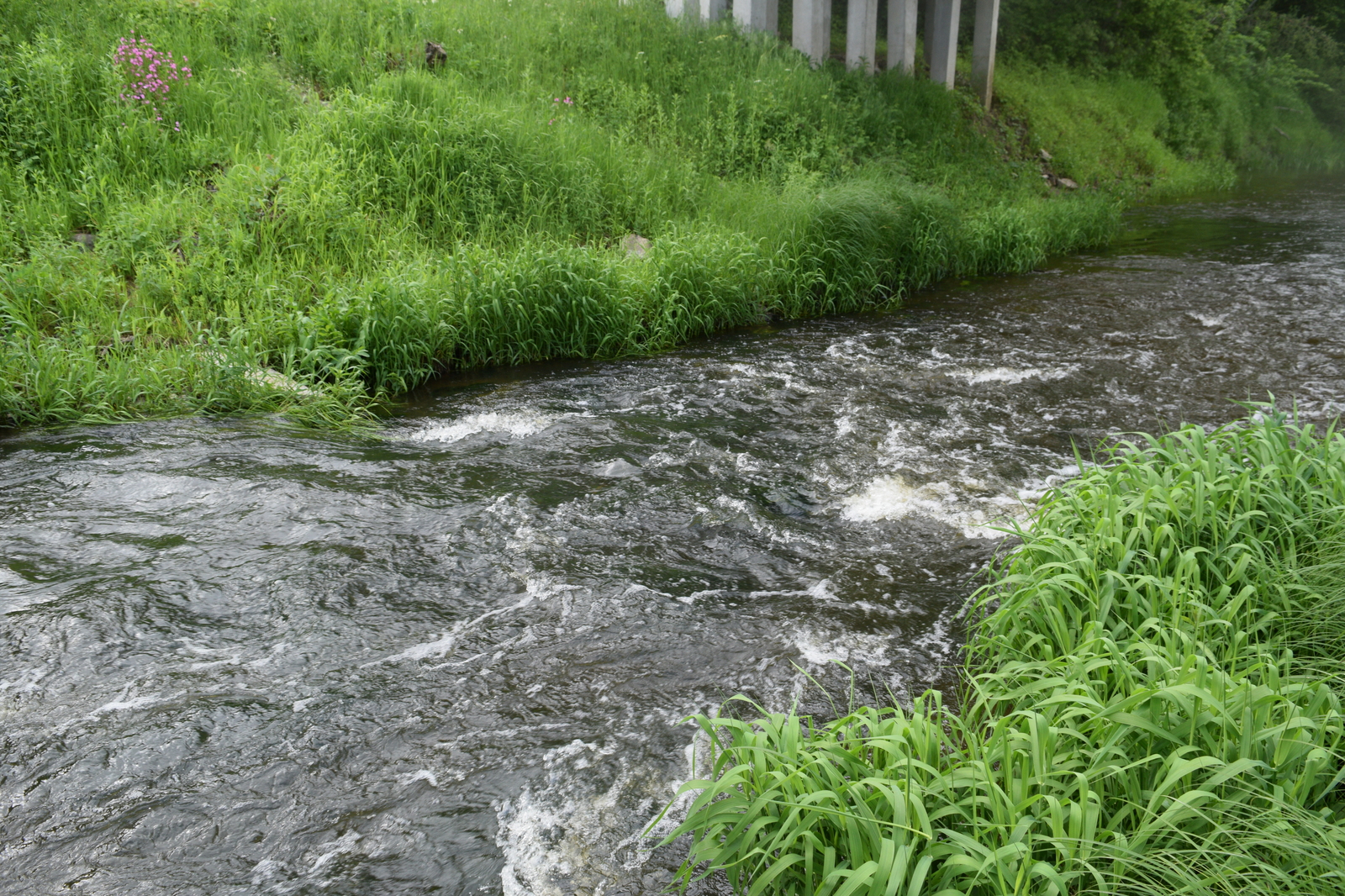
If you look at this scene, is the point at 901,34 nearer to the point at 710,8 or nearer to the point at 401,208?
the point at 710,8

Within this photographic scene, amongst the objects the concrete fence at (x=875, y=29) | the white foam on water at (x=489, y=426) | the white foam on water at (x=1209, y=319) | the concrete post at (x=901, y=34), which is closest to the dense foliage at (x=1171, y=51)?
the concrete fence at (x=875, y=29)

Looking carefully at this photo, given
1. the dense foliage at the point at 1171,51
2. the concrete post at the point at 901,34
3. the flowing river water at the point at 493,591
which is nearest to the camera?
the flowing river water at the point at 493,591

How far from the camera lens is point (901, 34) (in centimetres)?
1900

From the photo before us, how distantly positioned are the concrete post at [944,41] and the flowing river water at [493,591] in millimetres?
13933

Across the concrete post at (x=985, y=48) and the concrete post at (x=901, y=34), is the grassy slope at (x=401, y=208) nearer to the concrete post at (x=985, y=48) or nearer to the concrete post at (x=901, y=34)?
the concrete post at (x=901, y=34)

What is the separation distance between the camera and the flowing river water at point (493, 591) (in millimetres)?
3008

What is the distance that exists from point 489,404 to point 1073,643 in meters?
5.06

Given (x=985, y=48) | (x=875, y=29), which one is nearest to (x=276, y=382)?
(x=875, y=29)

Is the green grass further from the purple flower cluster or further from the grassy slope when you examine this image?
the purple flower cluster

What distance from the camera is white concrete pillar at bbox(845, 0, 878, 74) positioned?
1788 cm

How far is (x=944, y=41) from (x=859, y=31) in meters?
3.05

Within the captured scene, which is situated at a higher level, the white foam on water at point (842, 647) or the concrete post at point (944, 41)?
the concrete post at point (944, 41)

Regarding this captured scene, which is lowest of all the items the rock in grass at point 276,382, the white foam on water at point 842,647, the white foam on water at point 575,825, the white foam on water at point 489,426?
the white foam on water at point 842,647

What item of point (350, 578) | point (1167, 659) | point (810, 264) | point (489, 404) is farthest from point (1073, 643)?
point (810, 264)
